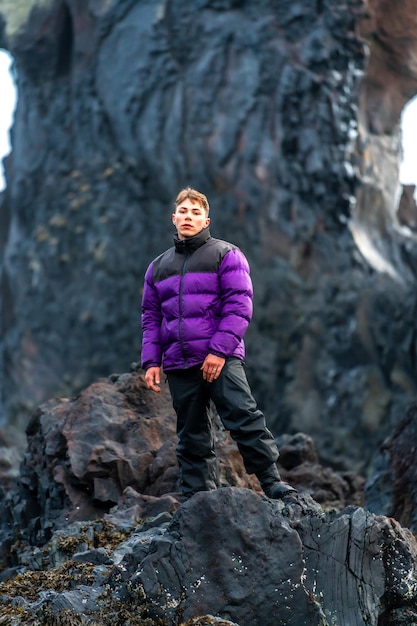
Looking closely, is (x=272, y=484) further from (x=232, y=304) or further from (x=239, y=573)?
(x=232, y=304)

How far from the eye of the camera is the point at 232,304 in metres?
7.14

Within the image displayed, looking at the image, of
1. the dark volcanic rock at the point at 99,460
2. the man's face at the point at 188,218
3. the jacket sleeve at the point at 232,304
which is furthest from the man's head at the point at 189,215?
the dark volcanic rock at the point at 99,460

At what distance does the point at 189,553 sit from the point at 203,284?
2001 millimetres

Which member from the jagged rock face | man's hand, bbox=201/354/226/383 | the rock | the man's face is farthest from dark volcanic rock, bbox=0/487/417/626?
A: the jagged rock face

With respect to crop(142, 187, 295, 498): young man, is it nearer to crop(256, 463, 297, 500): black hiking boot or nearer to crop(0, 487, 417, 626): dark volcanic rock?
crop(256, 463, 297, 500): black hiking boot

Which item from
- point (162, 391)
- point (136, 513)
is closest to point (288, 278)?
point (162, 391)

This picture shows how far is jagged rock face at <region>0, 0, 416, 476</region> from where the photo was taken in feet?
103

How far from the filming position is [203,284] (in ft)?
23.7

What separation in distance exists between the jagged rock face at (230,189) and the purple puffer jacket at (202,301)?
22.5 metres

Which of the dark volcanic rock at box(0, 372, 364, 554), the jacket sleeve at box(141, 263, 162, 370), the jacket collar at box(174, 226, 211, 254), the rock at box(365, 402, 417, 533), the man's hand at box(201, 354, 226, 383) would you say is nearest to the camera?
the man's hand at box(201, 354, 226, 383)

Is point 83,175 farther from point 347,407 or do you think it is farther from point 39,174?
point 347,407

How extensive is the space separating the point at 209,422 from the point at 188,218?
158 centimetres

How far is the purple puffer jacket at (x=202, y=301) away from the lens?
7.12 metres

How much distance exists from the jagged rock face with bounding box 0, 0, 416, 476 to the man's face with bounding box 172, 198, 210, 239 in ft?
74.0
